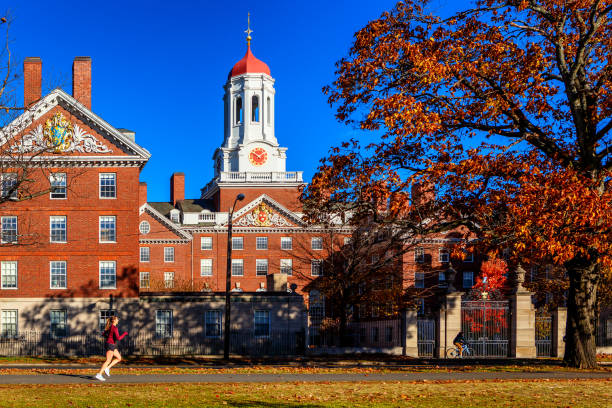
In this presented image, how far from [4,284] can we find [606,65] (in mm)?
36315

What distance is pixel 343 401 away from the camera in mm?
17453

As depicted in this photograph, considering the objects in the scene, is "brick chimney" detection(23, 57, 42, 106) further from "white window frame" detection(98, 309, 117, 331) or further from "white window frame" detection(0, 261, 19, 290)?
"white window frame" detection(98, 309, 117, 331)

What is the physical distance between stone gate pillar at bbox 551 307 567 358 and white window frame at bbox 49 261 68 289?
2706 cm

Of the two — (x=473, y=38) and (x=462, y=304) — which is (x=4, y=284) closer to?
(x=462, y=304)

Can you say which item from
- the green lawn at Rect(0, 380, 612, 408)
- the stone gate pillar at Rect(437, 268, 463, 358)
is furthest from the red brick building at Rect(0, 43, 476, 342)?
the green lawn at Rect(0, 380, 612, 408)

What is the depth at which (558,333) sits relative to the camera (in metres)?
38.9

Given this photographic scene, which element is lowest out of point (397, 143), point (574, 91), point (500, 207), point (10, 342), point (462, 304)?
point (10, 342)

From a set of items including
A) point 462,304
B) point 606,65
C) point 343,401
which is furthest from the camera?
point 462,304

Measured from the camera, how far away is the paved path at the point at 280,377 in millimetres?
22250

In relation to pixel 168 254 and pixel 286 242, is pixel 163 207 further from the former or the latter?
pixel 286 242

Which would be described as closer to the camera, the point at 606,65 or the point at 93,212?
the point at 606,65

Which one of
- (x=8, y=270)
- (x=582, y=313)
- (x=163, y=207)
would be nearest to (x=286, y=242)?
(x=163, y=207)

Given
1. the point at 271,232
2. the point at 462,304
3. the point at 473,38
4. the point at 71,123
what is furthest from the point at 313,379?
the point at 271,232

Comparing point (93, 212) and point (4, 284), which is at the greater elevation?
point (93, 212)
